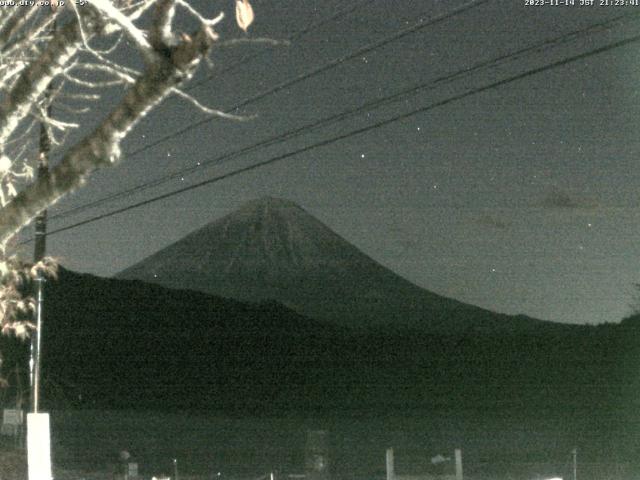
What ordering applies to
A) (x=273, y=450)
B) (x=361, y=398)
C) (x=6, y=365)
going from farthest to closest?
1. (x=361, y=398)
2. (x=273, y=450)
3. (x=6, y=365)

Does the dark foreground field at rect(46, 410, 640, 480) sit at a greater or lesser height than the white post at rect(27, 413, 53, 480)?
lesser

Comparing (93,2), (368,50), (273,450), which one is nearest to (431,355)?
(273,450)

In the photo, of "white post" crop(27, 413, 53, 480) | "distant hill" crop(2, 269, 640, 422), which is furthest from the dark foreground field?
"white post" crop(27, 413, 53, 480)

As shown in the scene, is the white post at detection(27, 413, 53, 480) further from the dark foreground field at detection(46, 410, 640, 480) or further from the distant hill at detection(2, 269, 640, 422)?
the distant hill at detection(2, 269, 640, 422)

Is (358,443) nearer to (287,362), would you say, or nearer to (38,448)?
(38,448)

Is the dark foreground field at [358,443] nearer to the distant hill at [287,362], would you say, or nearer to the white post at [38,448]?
the distant hill at [287,362]

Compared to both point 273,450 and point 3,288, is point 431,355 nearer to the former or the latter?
point 273,450

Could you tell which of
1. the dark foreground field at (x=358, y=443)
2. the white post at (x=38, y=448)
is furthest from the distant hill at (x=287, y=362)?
the white post at (x=38, y=448)
